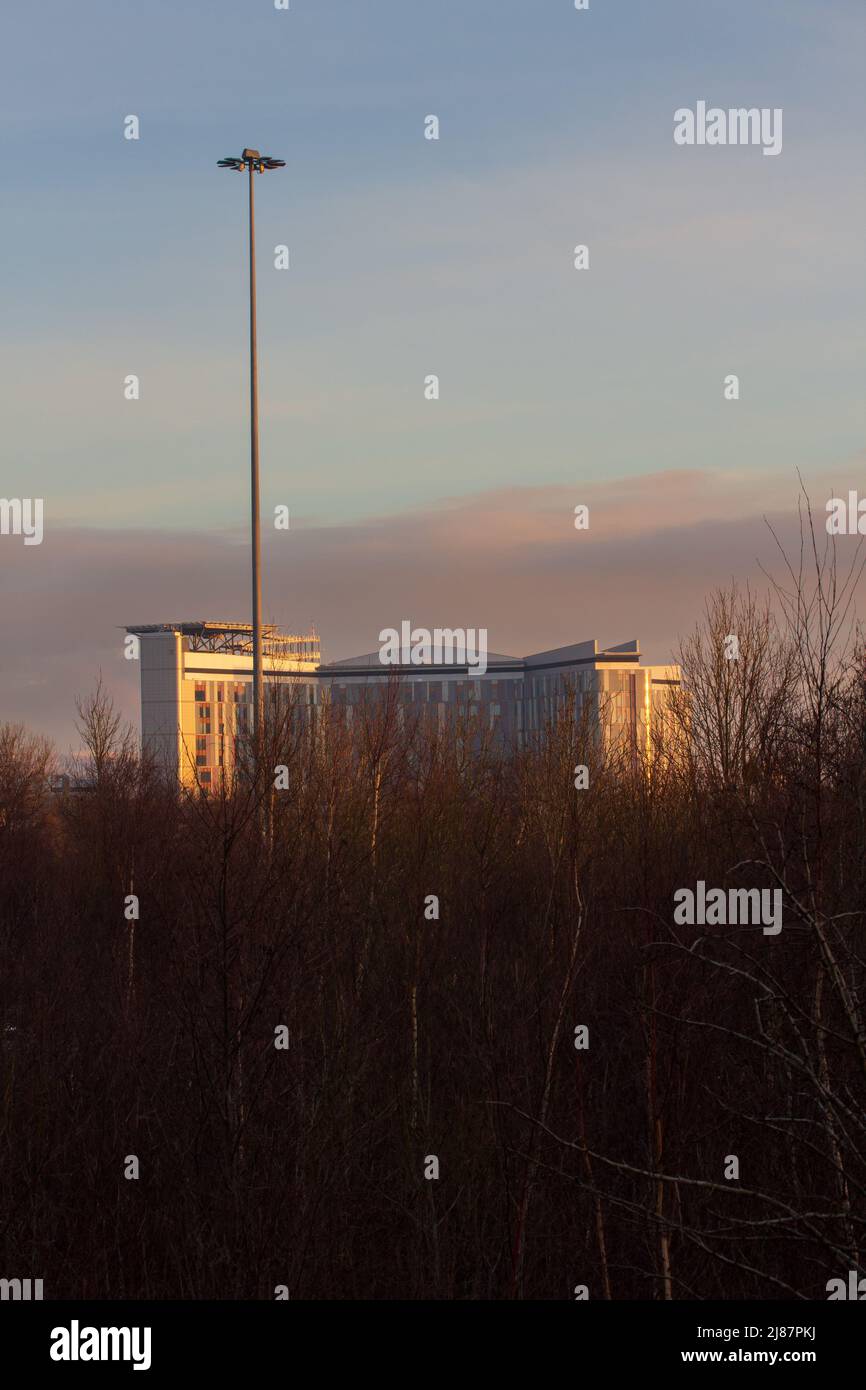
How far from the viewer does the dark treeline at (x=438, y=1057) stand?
11102 mm

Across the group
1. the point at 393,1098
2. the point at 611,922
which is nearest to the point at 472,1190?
the point at 393,1098

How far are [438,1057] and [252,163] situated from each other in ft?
58.4

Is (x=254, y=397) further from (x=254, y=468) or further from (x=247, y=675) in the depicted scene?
(x=247, y=675)

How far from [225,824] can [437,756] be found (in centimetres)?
1711

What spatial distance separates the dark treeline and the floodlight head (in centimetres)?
1119

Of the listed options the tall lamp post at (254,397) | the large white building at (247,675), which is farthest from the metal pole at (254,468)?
the large white building at (247,675)

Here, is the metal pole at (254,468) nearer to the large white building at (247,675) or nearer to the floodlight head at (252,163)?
the floodlight head at (252,163)

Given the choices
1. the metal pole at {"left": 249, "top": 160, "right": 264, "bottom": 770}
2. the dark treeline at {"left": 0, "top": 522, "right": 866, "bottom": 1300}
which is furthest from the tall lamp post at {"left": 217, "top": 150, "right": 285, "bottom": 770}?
the dark treeline at {"left": 0, "top": 522, "right": 866, "bottom": 1300}

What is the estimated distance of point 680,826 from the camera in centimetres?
2414

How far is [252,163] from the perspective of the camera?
26.7m

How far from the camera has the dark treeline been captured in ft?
36.4

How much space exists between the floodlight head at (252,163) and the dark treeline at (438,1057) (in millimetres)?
11191
